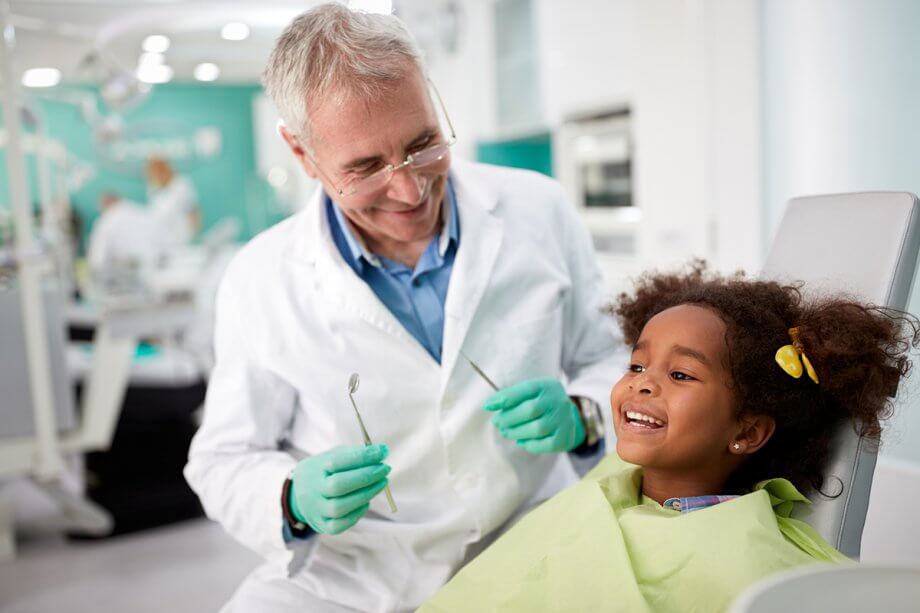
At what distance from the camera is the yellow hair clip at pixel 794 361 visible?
3.47ft

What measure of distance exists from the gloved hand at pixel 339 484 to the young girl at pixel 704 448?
171 mm

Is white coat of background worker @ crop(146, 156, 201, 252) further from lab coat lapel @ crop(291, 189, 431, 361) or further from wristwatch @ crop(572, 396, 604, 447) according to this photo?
A: wristwatch @ crop(572, 396, 604, 447)

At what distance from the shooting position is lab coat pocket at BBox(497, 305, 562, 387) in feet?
4.55

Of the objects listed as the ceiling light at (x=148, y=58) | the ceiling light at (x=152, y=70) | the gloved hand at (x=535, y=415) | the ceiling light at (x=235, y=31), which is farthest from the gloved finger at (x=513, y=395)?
the ceiling light at (x=152, y=70)

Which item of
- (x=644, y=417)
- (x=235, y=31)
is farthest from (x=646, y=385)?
(x=235, y=31)

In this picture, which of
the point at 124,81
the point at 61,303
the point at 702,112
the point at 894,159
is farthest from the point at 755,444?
the point at 124,81

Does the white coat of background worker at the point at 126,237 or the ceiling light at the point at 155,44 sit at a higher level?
the ceiling light at the point at 155,44

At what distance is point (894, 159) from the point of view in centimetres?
187

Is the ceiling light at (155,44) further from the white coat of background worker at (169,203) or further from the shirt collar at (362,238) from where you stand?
the shirt collar at (362,238)

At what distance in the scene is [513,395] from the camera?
1276 mm

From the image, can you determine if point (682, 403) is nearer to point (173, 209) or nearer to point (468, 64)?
point (468, 64)

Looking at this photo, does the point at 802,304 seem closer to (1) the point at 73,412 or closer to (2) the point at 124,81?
(1) the point at 73,412

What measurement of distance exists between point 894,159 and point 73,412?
111 inches

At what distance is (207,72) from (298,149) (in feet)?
23.5
